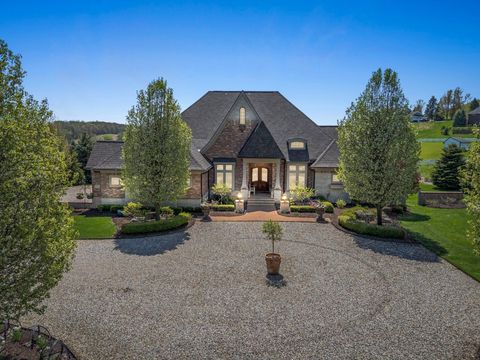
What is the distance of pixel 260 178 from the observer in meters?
31.9

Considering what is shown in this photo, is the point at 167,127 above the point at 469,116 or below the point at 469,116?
below

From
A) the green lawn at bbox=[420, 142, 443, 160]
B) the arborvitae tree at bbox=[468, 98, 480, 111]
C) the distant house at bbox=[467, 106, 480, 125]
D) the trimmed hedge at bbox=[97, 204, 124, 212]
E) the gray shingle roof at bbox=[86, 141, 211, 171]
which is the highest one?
the arborvitae tree at bbox=[468, 98, 480, 111]

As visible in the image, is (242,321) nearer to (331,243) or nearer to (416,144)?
(331,243)

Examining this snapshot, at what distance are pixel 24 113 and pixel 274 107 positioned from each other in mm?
29416

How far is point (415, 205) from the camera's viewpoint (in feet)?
97.0

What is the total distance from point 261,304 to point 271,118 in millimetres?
24876

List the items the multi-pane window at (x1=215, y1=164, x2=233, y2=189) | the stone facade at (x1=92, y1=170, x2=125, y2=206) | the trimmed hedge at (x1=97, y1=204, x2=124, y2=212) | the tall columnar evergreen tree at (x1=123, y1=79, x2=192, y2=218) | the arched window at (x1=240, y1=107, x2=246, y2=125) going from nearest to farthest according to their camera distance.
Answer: the tall columnar evergreen tree at (x1=123, y1=79, x2=192, y2=218), the trimmed hedge at (x1=97, y1=204, x2=124, y2=212), the stone facade at (x1=92, y1=170, x2=125, y2=206), the multi-pane window at (x1=215, y1=164, x2=233, y2=189), the arched window at (x1=240, y1=107, x2=246, y2=125)

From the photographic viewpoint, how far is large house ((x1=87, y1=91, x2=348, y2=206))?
26672 mm

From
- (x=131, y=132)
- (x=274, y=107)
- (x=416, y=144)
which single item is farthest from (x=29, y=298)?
(x=274, y=107)

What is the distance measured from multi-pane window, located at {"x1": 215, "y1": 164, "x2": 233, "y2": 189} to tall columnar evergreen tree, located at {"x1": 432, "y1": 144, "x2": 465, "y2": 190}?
90.5ft

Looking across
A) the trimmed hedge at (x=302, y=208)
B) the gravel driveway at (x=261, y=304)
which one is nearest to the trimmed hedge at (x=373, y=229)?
the gravel driveway at (x=261, y=304)

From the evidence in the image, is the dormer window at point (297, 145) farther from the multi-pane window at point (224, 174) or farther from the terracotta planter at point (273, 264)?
the terracotta planter at point (273, 264)

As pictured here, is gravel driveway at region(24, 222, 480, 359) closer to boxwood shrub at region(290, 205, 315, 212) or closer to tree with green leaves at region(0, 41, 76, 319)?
tree with green leaves at region(0, 41, 76, 319)

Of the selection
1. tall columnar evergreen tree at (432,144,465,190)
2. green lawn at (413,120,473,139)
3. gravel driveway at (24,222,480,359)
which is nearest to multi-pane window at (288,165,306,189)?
gravel driveway at (24,222,480,359)
